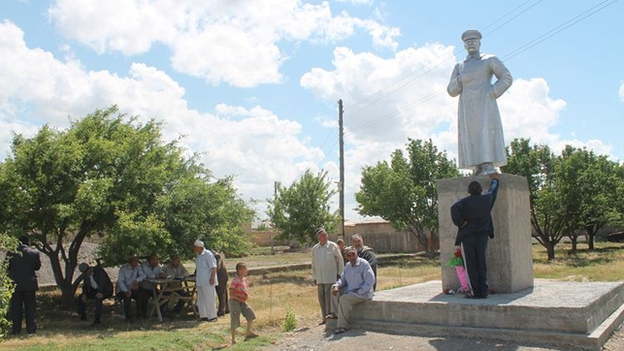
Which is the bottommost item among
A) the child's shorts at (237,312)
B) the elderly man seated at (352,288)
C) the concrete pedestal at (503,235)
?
the child's shorts at (237,312)

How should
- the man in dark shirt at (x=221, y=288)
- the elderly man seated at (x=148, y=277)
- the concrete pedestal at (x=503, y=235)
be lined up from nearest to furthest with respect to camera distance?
the concrete pedestal at (x=503, y=235)
the elderly man seated at (x=148, y=277)
the man in dark shirt at (x=221, y=288)

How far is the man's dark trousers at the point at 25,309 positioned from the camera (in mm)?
10227

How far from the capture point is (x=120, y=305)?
14.3 m

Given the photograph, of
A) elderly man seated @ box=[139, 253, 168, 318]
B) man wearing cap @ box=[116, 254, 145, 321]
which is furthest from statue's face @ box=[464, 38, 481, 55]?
man wearing cap @ box=[116, 254, 145, 321]

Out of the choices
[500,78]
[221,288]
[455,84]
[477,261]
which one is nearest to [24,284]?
[221,288]

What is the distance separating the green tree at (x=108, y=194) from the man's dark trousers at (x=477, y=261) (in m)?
6.90

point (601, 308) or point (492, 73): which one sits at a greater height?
point (492, 73)

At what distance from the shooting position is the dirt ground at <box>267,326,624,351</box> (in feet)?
20.6

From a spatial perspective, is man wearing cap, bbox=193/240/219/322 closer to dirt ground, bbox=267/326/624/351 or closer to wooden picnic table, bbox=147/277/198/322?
wooden picnic table, bbox=147/277/198/322

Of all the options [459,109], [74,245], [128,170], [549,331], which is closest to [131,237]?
[128,170]

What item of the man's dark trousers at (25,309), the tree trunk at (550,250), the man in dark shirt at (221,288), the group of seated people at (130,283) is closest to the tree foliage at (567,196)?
the tree trunk at (550,250)

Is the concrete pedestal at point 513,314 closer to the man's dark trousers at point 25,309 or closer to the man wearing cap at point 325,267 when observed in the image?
the man wearing cap at point 325,267

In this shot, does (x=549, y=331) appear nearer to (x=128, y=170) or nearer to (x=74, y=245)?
(x=128, y=170)

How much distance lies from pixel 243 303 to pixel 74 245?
271 inches
